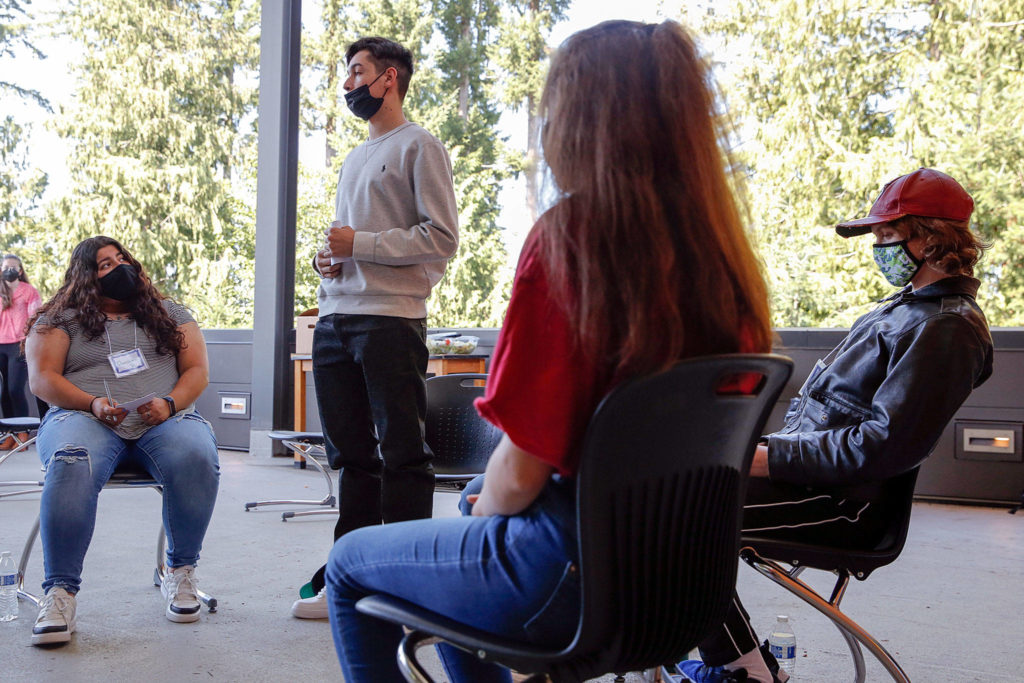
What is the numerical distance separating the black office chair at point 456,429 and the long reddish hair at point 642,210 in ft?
5.86

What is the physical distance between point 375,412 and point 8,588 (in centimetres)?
115

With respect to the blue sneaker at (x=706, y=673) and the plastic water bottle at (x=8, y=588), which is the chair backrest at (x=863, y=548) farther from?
the plastic water bottle at (x=8, y=588)

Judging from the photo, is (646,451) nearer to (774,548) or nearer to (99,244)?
(774,548)

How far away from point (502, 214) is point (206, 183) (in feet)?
17.7

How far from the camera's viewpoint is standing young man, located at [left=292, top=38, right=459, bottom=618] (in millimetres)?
2234

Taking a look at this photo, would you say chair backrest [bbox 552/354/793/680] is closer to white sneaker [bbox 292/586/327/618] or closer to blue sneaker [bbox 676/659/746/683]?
blue sneaker [bbox 676/659/746/683]

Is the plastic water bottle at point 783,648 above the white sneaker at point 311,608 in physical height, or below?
above

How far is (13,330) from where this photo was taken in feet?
20.8

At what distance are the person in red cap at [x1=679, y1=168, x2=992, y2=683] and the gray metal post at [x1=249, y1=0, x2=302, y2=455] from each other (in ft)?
16.2

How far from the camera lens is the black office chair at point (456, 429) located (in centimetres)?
275

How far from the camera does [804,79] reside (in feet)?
19.4

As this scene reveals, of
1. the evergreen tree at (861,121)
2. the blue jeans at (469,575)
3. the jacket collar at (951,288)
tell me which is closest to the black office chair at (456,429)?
the jacket collar at (951,288)

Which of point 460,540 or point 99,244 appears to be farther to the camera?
point 99,244

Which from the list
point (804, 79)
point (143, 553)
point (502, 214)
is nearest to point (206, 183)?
point (502, 214)
